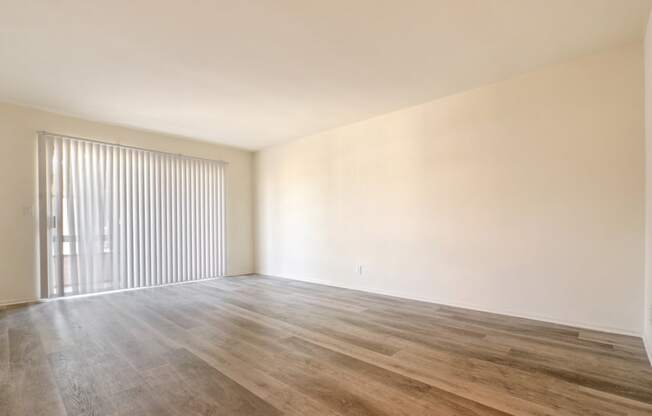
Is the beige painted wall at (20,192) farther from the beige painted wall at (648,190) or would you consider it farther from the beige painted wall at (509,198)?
the beige painted wall at (648,190)

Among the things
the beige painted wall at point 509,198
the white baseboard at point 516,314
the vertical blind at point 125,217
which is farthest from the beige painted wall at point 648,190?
the vertical blind at point 125,217

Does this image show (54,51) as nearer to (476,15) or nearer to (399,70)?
(399,70)

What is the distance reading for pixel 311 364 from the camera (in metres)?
2.30

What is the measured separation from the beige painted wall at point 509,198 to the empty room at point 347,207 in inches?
0.8

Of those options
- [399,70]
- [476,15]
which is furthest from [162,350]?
[476,15]

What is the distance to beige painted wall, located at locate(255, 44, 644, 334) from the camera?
9.20 ft

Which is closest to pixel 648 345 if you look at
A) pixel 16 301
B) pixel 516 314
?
pixel 516 314

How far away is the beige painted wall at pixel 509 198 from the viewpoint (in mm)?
2805

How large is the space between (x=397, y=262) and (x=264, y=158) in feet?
12.0

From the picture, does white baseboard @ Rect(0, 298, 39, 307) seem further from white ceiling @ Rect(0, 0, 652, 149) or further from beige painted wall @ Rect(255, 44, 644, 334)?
beige painted wall @ Rect(255, 44, 644, 334)

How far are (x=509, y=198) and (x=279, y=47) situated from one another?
285cm

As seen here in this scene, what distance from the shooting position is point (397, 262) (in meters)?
4.36

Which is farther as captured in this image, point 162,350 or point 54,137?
point 54,137

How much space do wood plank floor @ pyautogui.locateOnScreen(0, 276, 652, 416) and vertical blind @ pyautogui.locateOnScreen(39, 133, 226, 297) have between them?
0.93 metres
